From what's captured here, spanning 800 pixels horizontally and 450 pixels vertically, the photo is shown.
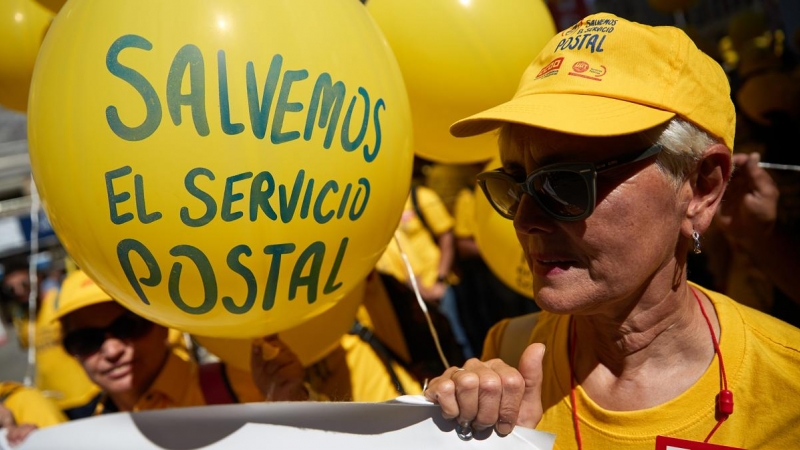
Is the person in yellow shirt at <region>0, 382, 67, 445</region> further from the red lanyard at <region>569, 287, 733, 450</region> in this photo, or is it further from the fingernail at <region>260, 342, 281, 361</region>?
the red lanyard at <region>569, 287, 733, 450</region>

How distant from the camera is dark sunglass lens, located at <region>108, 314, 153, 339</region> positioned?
2.21 meters

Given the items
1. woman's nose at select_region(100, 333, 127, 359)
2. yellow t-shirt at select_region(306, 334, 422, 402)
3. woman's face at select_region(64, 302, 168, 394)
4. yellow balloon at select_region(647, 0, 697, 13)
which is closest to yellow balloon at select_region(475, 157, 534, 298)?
yellow t-shirt at select_region(306, 334, 422, 402)

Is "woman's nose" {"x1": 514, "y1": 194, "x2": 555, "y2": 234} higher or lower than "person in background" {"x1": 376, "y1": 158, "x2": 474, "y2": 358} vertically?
higher

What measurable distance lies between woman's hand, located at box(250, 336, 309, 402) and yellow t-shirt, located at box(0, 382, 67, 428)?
932 millimetres

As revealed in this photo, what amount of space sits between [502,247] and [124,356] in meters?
1.39

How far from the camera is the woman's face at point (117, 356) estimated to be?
2164mm

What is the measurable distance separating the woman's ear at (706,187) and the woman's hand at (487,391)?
401 mm

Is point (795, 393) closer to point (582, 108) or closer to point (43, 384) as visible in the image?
point (582, 108)

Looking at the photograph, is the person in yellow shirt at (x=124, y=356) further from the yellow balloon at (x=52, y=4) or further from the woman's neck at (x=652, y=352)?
the woman's neck at (x=652, y=352)

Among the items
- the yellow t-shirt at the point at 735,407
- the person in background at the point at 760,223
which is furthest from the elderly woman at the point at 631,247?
the person in background at the point at 760,223

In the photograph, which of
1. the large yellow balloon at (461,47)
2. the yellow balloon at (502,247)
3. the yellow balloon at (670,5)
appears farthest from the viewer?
the yellow balloon at (670,5)

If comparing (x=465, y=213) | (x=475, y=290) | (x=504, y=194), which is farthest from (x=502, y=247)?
(x=475, y=290)

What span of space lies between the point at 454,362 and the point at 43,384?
2.53 m

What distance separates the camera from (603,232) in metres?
1.19
